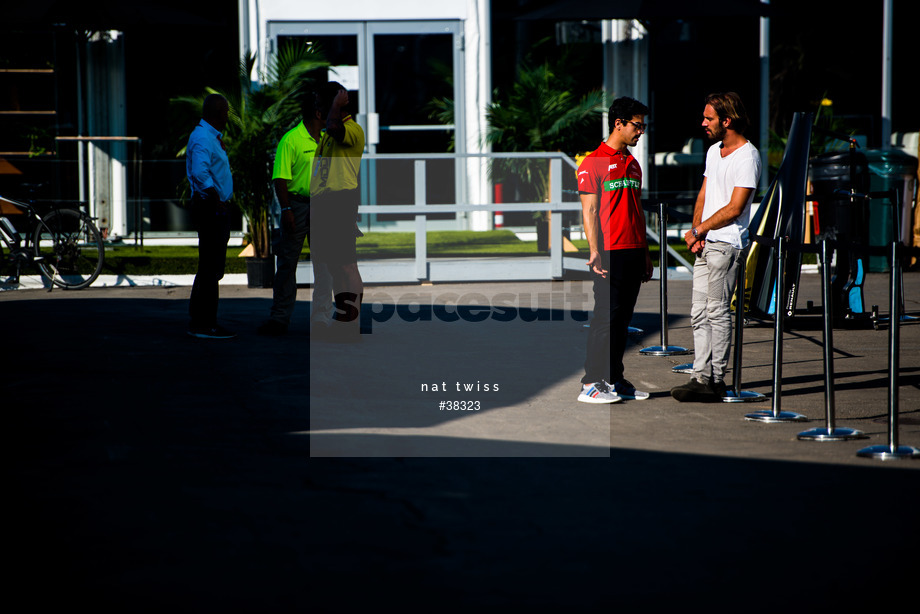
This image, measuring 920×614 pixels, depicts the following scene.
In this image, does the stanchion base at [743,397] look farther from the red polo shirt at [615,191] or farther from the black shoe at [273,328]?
the black shoe at [273,328]

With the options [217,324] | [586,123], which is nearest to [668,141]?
[586,123]

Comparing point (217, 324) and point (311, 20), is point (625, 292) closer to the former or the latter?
point (217, 324)

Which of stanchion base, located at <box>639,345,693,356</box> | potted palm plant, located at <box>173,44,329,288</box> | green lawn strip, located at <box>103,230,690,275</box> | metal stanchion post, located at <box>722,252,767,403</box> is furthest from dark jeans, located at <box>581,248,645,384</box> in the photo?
potted palm plant, located at <box>173,44,329,288</box>

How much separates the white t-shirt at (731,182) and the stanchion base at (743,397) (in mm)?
933

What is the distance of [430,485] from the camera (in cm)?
471

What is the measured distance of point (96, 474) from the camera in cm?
Result: 484

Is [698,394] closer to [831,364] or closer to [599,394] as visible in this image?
[599,394]

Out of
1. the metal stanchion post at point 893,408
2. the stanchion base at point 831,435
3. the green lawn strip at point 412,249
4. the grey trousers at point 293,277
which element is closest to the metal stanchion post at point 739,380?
the stanchion base at point 831,435

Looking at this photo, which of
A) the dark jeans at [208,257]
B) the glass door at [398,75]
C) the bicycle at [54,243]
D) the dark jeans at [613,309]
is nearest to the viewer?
the dark jeans at [613,309]

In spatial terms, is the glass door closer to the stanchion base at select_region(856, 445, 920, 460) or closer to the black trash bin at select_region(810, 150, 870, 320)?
the black trash bin at select_region(810, 150, 870, 320)

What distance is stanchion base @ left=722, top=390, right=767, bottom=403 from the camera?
664 cm

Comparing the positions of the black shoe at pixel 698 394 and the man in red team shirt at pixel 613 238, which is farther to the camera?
the black shoe at pixel 698 394

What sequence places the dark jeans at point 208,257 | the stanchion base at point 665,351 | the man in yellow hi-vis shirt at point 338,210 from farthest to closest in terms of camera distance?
the dark jeans at point 208,257, the man in yellow hi-vis shirt at point 338,210, the stanchion base at point 665,351

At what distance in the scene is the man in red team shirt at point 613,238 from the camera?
21.2 feet
